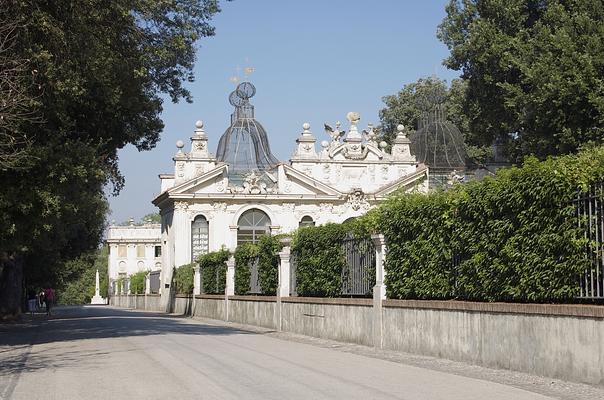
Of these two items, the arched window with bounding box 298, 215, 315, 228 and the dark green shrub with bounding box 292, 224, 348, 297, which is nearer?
the dark green shrub with bounding box 292, 224, 348, 297

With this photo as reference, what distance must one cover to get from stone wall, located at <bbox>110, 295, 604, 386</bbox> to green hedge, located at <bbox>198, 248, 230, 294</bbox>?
14409mm

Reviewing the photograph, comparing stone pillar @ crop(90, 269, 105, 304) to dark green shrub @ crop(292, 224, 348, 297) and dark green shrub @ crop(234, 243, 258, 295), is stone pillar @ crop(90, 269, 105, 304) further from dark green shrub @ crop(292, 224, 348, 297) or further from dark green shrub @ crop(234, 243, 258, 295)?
dark green shrub @ crop(292, 224, 348, 297)

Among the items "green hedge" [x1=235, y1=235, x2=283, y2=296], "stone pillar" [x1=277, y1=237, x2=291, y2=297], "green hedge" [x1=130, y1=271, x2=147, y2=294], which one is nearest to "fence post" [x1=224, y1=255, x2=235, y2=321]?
"green hedge" [x1=235, y1=235, x2=283, y2=296]

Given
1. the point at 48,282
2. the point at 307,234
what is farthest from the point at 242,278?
the point at 48,282

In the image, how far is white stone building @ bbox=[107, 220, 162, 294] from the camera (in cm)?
11719

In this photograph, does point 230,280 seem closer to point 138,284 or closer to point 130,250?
point 138,284

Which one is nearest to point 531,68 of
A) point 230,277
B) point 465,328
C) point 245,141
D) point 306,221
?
point 230,277

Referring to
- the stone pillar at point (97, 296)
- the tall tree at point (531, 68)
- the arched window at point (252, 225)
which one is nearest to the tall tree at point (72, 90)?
the tall tree at point (531, 68)

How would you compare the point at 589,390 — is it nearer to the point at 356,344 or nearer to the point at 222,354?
the point at 222,354

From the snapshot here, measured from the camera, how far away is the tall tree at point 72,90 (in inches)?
796

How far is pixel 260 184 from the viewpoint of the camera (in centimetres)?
6625

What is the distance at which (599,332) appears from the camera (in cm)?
1232

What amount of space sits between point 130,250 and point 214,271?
75.8 m

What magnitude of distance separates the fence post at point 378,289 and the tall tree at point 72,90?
22.9 ft
